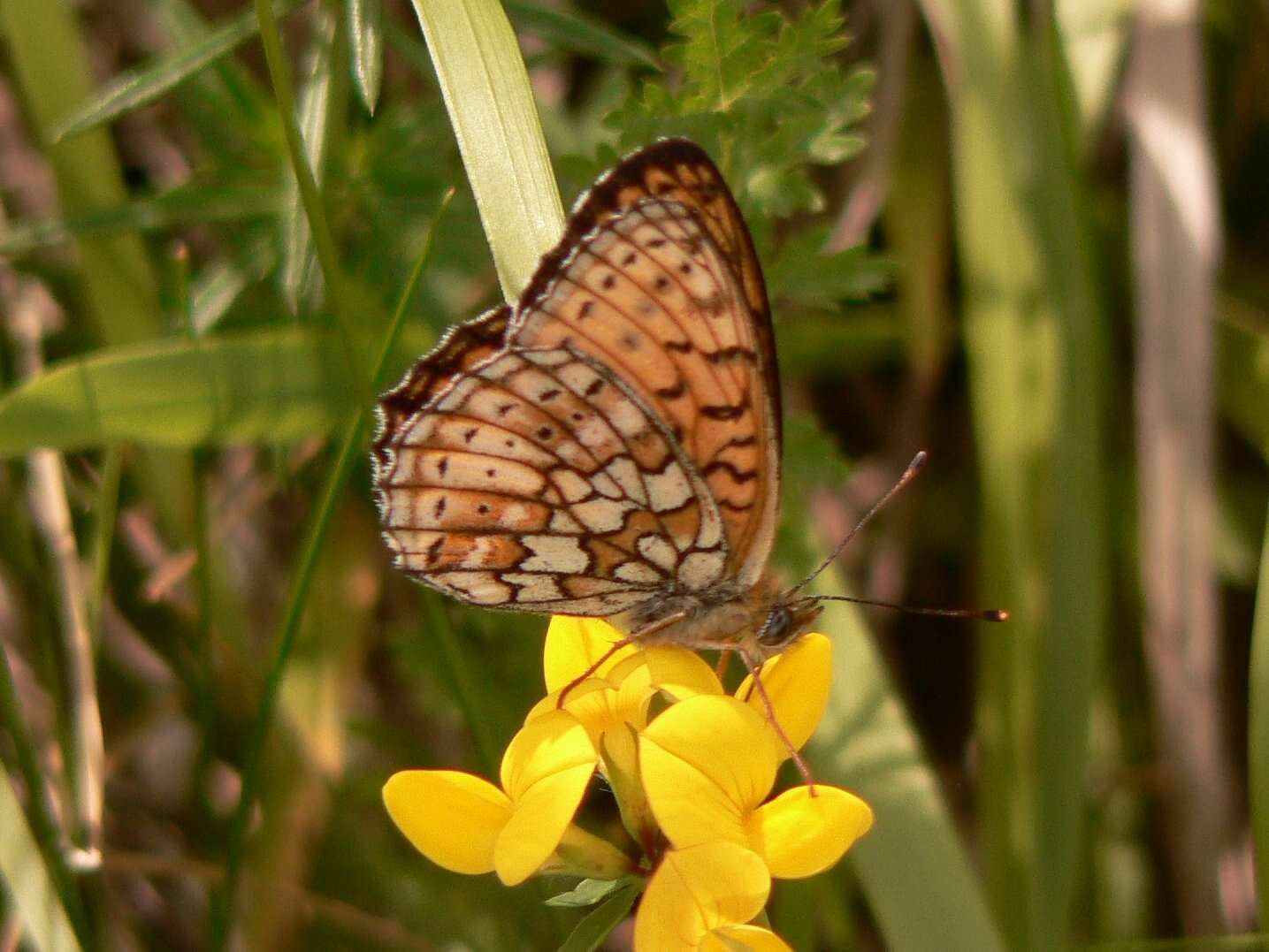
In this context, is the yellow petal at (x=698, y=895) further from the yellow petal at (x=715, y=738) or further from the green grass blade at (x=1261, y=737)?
the green grass blade at (x=1261, y=737)

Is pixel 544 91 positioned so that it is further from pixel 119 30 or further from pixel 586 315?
pixel 586 315

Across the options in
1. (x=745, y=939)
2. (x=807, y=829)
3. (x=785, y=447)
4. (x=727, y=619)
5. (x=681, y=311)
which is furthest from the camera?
(x=785, y=447)

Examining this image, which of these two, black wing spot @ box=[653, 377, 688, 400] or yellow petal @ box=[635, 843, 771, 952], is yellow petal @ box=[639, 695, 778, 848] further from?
black wing spot @ box=[653, 377, 688, 400]

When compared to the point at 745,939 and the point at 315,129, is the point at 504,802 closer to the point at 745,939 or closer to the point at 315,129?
the point at 745,939

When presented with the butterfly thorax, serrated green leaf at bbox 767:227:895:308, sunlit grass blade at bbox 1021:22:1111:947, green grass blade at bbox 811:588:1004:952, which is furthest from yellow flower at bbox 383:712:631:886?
sunlit grass blade at bbox 1021:22:1111:947

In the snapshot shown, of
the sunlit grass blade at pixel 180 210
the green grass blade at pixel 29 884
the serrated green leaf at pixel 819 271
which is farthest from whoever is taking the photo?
the sunlit grass blade at pixel 180 210

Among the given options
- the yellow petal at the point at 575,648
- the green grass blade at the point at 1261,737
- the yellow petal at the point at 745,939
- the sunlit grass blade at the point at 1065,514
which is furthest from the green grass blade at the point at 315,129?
Result: the green grass blade at the point at 1261,737

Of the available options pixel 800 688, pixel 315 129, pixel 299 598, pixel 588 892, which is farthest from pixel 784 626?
pixel 315 129
